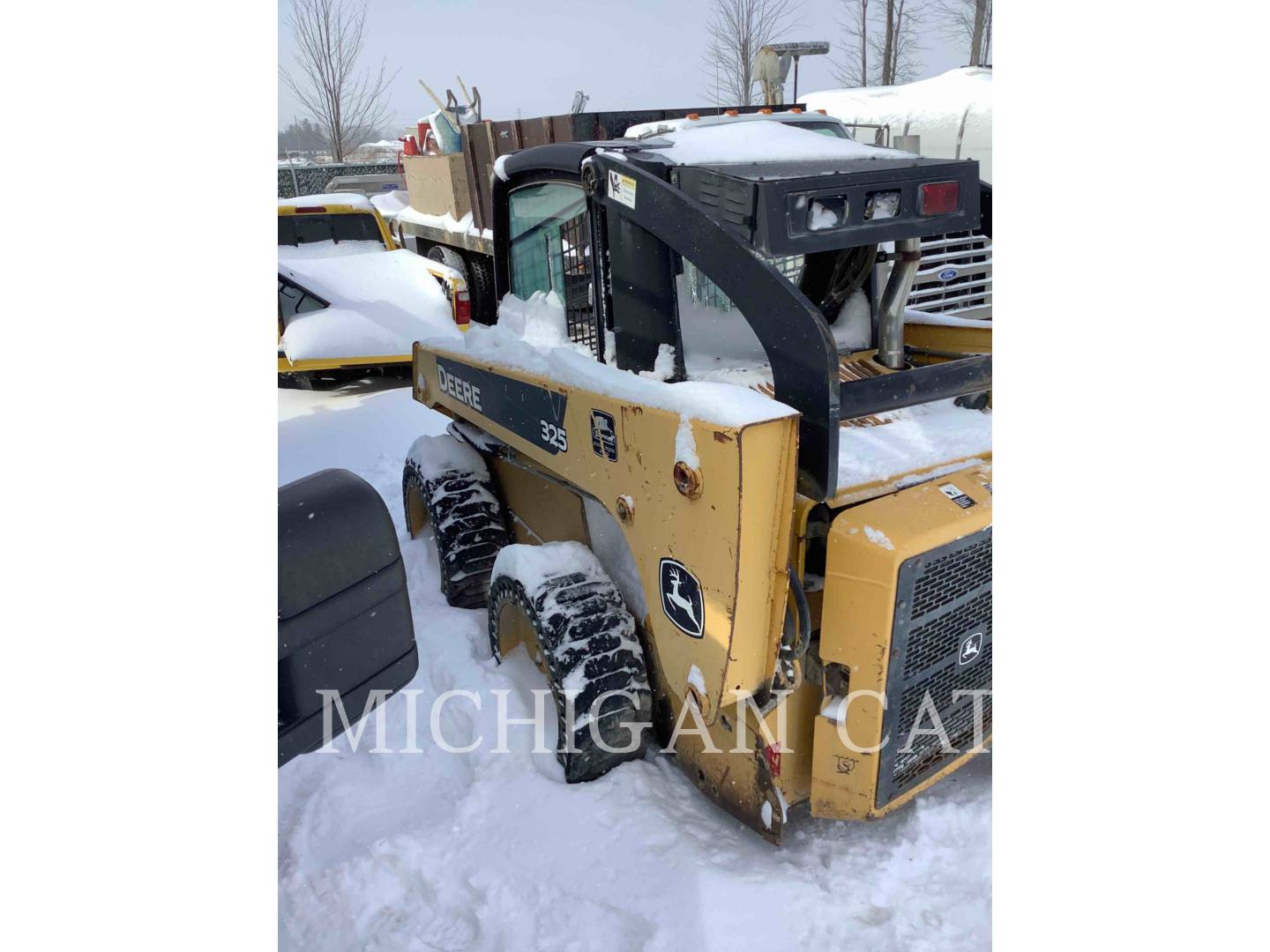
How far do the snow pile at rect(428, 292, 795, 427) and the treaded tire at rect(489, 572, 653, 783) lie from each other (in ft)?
2.27

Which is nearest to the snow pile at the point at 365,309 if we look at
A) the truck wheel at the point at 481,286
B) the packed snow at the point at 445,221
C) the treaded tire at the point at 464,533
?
the packed snow at the point at 445,221

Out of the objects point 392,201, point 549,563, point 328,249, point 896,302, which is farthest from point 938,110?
point 392,201

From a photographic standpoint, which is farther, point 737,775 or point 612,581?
point 612,581

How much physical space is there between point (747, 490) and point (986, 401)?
147 centimetres

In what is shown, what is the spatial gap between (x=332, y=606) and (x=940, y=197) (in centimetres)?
201

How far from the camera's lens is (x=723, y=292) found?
233 centimetres

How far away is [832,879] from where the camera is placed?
236 centimetres

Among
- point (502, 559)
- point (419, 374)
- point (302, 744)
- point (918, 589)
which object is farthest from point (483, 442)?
point (302, 744)

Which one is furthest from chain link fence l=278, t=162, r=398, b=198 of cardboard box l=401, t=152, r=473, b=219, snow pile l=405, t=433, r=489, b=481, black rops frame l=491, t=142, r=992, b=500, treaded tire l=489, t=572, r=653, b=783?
treaded tire l=489, t=572, r=653, b=783

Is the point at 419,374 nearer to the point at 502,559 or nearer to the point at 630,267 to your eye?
the point at 502,559

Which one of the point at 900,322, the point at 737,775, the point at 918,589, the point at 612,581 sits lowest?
the point at 737,775

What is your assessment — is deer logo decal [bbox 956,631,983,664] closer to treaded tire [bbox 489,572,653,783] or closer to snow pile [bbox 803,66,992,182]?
treaded tire [bbox 489,572,653,783]

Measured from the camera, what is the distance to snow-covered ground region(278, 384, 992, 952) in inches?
87.9

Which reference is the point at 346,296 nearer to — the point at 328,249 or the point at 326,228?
the point at 328,249
